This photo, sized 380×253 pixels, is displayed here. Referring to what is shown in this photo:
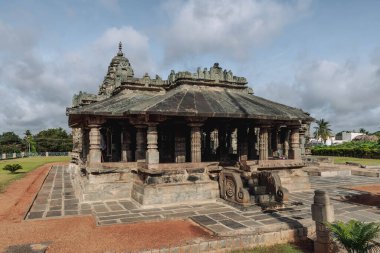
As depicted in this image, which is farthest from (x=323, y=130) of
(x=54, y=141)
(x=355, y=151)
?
(x=54, y=141)

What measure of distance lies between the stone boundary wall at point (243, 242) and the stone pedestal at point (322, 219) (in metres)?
0.77

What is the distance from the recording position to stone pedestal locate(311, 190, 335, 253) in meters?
6.17

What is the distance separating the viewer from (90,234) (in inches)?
277

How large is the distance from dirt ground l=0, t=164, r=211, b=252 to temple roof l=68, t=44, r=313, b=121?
3.86 m

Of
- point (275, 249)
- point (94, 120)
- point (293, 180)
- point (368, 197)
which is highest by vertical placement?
point (94, 120)

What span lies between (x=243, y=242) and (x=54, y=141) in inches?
2650

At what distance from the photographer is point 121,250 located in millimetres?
5945

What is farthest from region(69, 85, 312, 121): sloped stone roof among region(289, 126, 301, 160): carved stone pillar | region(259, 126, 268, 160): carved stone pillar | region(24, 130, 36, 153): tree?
A: region(24, 130, 36, 153): tree

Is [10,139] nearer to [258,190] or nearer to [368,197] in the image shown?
[258,190]

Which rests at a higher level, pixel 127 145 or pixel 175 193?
pixel 127 145

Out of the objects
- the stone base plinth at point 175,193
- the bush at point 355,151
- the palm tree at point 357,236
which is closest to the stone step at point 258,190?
the stone base plinth at point 175,193

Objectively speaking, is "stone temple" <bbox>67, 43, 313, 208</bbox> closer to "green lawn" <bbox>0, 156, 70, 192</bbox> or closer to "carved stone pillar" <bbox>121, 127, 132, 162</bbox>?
"carved stone pillar" <bbox>121, 127, 132, 162</bbox>

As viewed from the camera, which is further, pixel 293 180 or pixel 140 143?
pixel 293 180

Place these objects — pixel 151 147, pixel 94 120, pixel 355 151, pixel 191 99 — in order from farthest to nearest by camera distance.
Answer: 1. pixel 355 151
2. pixel 94 120
3. pixel 191 99
4. pixel 151 147
